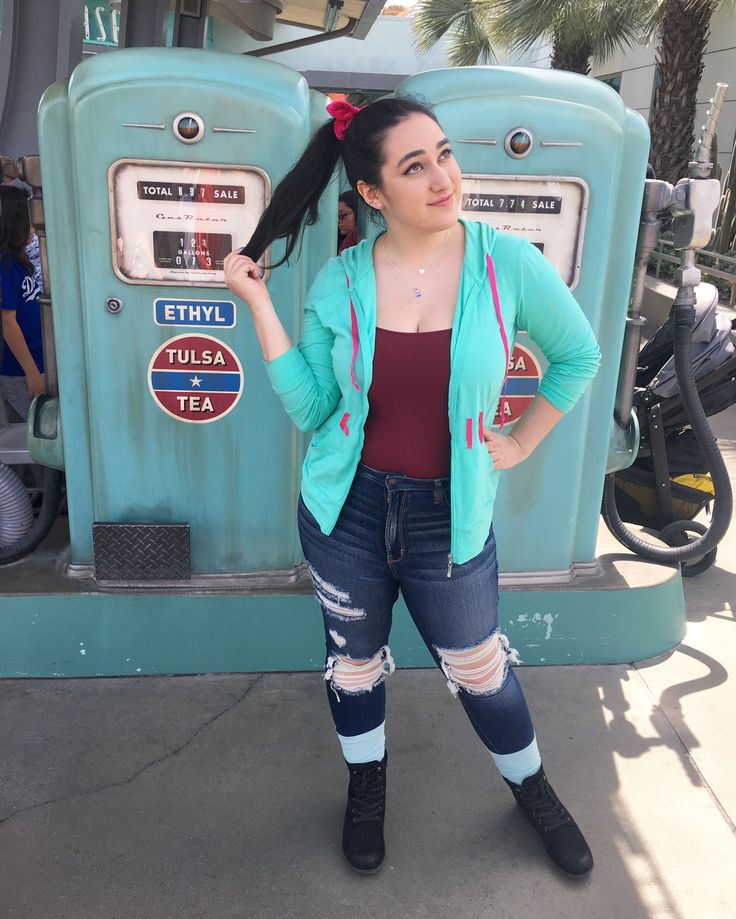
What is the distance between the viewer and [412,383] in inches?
74.0

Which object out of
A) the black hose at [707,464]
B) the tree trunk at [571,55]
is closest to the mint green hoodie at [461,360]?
the black hose at [707,464]

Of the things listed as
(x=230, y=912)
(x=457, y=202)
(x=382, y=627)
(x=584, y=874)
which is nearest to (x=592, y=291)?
(x=457, y=202)

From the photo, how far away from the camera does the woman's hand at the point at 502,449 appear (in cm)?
199

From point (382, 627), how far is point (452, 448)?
538 millimetres

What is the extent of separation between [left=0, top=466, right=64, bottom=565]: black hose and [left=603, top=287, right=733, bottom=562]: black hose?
2078 millimetres

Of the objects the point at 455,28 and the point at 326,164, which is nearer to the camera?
the point at 326,164

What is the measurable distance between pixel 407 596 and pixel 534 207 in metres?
1.27

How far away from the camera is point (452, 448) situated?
74.9 inches

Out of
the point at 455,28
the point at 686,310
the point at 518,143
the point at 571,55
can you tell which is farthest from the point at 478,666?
the point at 455,28

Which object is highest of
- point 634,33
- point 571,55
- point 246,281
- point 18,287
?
point 634,33

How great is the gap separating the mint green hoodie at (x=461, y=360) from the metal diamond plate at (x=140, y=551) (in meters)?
0.95

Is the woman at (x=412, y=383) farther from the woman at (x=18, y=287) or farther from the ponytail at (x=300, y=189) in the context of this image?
the woman at (x=18, y=287)

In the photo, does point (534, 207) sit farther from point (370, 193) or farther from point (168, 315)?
point (168, 315)

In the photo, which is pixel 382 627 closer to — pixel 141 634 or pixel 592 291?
pixel 141 634
